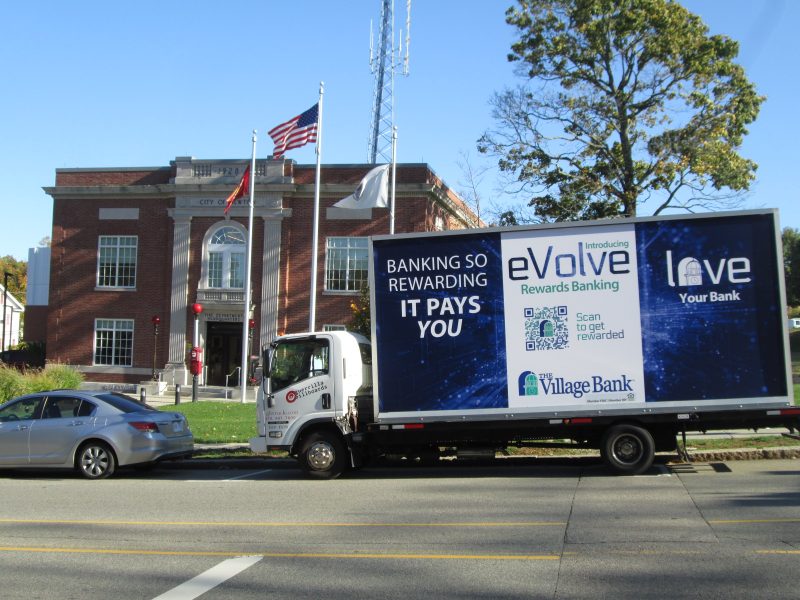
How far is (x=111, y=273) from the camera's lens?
38750 millimetres

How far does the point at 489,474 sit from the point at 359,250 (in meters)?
24.6

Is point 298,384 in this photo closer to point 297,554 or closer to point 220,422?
point 297,554

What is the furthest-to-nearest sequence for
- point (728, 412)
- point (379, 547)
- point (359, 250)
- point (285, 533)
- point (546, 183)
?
1. point (359, 250)
2. point (546, 183)
3. point (728, 412)
4. point (285, 533)
5. point (379, 547)

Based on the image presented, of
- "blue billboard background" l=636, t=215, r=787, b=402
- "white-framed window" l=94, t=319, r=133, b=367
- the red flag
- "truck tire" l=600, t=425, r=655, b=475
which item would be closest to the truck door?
"truck tire" l=600, t=425, r=655, b=475

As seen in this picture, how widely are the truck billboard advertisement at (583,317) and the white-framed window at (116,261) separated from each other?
95.3ft

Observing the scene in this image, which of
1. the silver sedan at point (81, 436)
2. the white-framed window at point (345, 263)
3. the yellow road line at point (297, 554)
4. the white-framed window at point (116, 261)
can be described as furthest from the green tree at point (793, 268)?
the yellow road line at point (297, 554)

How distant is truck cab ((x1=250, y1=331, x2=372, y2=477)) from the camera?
1232 cm

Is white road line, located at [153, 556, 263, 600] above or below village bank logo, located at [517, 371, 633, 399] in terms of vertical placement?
below

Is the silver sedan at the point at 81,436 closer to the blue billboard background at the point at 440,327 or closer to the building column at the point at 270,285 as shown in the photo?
the blue billboard background at the point at 440,327

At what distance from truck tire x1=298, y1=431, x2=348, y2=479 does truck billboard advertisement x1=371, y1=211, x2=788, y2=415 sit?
1.02m

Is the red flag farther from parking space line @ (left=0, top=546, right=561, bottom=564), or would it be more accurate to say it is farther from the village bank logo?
parking space line @ (left=0, top=546, right=561, bottom=564)

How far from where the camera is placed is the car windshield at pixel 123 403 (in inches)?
536

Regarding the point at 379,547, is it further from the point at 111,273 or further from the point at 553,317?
the point at 111,273

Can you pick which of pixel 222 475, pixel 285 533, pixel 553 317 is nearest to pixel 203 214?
pixel 222 475
